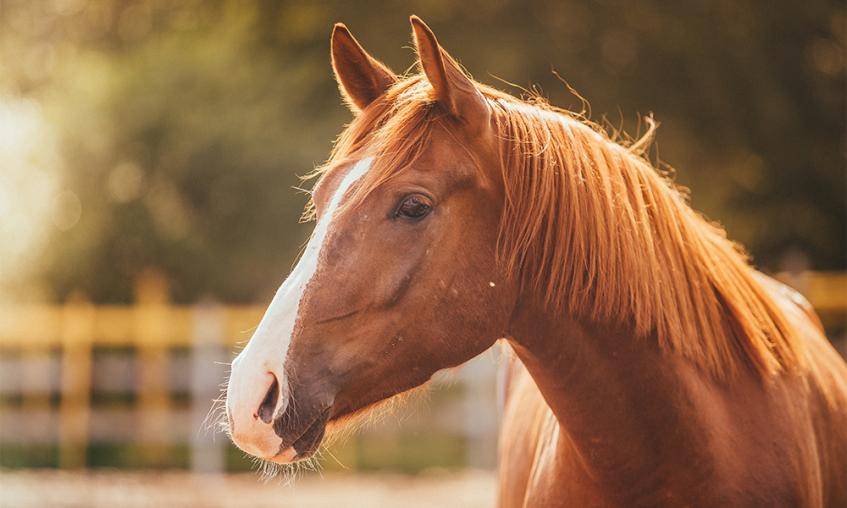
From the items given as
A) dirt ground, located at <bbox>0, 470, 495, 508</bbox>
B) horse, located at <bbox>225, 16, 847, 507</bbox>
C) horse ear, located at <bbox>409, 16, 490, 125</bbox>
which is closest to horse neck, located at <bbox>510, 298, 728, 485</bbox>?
horse, located at <bbox>225, 16, 847, 507</bbox>

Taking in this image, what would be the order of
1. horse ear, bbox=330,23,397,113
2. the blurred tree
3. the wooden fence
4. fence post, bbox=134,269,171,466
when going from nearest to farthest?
1. horse ear, bbox=330,23,397,113
2. the wooden fence
3. fence post, bbox=134,269,171,466
4. the blurred tree

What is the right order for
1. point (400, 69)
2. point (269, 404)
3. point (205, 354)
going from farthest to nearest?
point (400, 69)
point (205, 354)
point (269, 404)

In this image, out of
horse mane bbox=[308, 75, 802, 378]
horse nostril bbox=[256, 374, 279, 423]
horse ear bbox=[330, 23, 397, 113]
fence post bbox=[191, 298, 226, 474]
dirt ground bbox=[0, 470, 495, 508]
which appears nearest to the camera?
horse nostril bbox=[256, 374, 279, 423]

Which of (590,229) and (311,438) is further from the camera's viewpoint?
(590,229)

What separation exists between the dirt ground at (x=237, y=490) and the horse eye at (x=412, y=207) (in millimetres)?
6188

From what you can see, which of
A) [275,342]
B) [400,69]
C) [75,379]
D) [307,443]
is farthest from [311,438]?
[75,379]

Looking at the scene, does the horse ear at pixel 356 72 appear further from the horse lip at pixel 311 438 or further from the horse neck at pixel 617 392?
the horse lip at pixel 311 438

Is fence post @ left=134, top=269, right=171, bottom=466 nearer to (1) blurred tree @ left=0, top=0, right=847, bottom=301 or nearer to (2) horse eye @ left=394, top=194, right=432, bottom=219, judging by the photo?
(1) blurred tree @ left=0, top=0, right=847, bottom=301

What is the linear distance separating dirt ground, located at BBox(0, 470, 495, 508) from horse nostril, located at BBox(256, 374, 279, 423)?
615 cm

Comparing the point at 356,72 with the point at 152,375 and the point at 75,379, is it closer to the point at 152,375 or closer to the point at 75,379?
the point at 152,375

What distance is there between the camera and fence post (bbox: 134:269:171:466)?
12.3 metres

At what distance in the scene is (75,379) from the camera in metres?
12.7

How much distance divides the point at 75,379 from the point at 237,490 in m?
4.03

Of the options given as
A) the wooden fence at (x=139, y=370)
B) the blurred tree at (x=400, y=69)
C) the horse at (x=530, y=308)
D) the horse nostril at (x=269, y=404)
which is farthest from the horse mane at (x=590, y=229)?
the blurred tree at (x=400, y=69)
